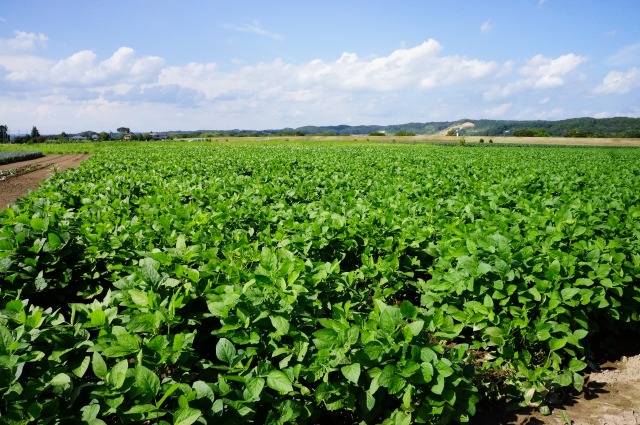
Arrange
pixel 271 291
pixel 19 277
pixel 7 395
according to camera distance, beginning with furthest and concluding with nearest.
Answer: pixel 19 277, pixel 271 291, pixel 7 395

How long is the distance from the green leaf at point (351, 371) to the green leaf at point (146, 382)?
1016mm

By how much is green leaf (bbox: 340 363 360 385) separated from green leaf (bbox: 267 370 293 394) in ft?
1.14

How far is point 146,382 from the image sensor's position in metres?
1.88

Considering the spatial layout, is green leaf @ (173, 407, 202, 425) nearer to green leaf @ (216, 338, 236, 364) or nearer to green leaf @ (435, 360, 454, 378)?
green leaf @ (216, 338, 236, 364)

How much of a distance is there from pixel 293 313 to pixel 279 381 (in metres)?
0.56

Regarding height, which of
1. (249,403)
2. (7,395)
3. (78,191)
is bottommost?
(249,403)

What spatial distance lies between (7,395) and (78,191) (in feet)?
21.4

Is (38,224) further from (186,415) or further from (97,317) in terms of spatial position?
(186,415)

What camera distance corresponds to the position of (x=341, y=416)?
9.58 feet

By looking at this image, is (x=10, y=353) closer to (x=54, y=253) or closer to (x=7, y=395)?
(x=7, y=395)

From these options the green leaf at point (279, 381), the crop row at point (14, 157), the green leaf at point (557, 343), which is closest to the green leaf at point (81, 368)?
the green leaf at point (279, 381)

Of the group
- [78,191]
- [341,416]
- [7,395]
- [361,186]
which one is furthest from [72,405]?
[361,186]

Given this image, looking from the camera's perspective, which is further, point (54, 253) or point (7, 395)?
point (54, 253)

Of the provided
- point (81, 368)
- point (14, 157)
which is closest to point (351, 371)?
point (81, 368)
